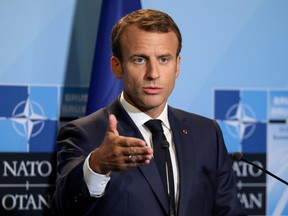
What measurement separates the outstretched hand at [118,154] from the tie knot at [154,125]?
383 mm

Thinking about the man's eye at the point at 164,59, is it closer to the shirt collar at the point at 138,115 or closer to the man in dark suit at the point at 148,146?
the man in dark suit at the point at 148,146

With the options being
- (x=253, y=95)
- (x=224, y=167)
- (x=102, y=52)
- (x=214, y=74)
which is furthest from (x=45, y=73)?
(x=224, y=167)

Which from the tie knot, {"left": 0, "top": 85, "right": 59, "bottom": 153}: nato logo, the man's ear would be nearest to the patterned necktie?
the tie knot

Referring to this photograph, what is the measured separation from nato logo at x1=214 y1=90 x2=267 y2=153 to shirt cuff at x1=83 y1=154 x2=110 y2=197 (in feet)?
7.99

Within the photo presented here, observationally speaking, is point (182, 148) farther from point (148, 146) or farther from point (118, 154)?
point (118, 154)

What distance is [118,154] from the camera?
2143mm

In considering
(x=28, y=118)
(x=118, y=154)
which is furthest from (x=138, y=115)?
(x=28, y=118)

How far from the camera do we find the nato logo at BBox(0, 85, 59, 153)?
4.20 metres

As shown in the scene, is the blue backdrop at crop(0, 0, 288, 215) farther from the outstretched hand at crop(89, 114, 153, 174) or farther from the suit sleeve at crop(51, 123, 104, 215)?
the outstretched hand at crop(89, 114, 153, 174)

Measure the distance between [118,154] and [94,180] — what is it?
0.23 meters

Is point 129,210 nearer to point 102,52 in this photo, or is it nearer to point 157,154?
point 157,154

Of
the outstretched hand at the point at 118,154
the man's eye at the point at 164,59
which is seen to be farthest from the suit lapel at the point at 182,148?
the outstretched hand at the point at 118,154

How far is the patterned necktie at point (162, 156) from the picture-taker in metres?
2.52

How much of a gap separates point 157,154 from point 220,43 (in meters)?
2.28
